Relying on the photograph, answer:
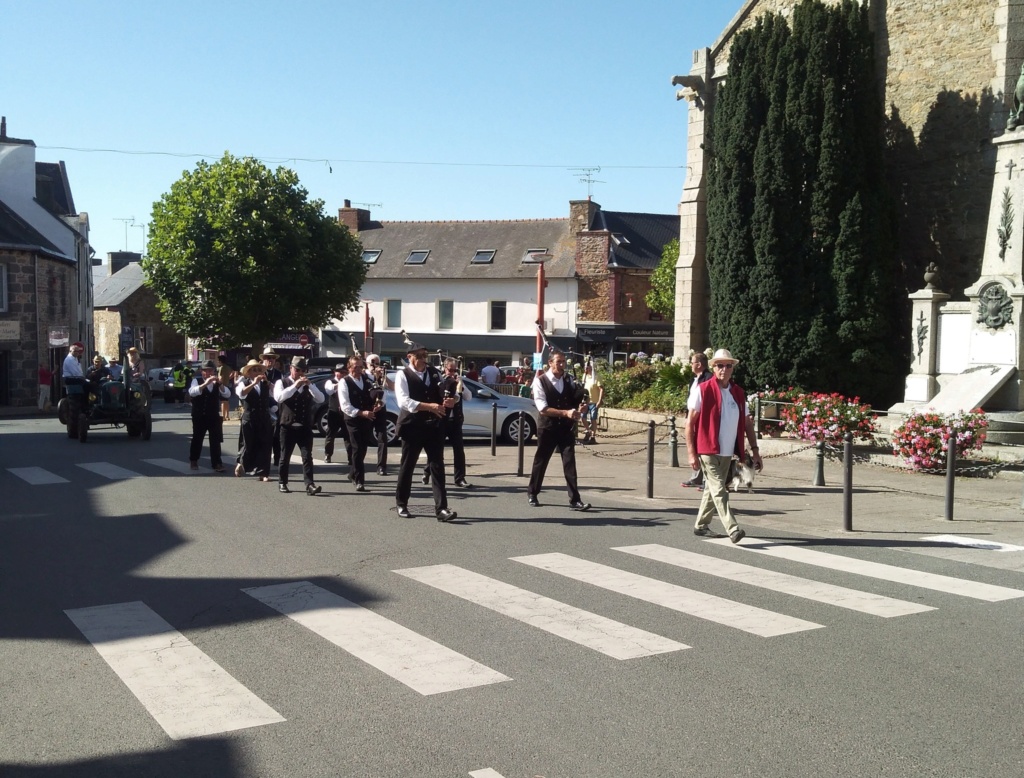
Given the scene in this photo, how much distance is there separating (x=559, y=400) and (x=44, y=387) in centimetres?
2821

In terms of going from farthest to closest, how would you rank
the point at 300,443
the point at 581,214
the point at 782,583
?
the point at 581,214, the point at 300,443, the point at 782,583

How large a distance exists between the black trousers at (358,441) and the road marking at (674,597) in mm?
4664

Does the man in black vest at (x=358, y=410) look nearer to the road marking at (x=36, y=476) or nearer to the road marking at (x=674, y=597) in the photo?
the road marking at (x=36, y=476)

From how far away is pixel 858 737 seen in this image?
15.3 feet

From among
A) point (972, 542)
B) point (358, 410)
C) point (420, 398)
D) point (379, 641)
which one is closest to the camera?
point (379, 641)

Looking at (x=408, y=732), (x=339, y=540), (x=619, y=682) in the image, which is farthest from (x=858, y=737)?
(x=339, y=540)

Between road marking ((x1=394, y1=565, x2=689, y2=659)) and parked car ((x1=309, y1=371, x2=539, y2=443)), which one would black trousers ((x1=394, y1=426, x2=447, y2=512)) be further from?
parked car ((x1=309, y1=371, x2=539, y2=443))

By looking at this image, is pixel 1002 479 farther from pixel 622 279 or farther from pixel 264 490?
pixel 622 279

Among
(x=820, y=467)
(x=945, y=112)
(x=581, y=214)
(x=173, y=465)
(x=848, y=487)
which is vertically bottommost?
(x=173, y=465)

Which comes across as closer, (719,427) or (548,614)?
(548,614)

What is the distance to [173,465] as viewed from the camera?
15.9 meters

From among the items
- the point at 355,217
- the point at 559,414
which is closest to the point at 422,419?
the point at 559,414

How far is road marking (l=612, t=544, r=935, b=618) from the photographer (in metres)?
7.04

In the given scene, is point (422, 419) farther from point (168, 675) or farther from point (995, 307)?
point (995, 307)
